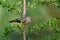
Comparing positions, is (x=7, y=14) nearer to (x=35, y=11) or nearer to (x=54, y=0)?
(x=35, y=11)

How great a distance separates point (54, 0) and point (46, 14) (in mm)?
168

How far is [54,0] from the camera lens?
1175 mm

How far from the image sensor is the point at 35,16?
4.28 ft

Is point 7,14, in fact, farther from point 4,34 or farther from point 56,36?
point 56,36

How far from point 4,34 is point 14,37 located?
0.08 metres

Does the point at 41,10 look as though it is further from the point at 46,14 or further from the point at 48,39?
the point at 48,39

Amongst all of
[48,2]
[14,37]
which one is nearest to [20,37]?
[14,37]

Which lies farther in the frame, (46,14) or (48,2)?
(46,14)

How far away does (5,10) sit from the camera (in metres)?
1.29

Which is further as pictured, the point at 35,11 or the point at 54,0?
the point at 35,11

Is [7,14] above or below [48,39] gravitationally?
above

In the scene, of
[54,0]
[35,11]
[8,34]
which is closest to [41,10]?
[35,11]

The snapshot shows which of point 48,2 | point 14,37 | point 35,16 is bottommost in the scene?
point 14,37

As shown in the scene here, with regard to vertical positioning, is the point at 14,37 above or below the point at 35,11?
below
